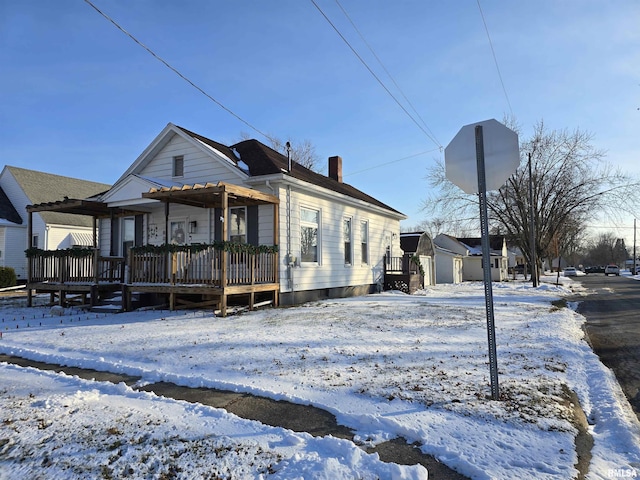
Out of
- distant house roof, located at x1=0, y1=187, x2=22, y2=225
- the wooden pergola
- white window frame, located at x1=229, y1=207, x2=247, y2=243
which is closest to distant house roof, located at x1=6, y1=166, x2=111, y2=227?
distant house roof, located at x1=0, y1=187, x2=22, y2=225

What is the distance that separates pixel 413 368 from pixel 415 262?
1492 cm

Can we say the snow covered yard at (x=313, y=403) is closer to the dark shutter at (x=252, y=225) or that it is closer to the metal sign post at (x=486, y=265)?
the metal sign post at (x=486, y=265)

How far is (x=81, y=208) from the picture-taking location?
44.3 feet

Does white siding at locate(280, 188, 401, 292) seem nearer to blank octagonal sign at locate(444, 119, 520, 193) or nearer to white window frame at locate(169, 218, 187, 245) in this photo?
white window frame at locate(169, 218, 187, 245)

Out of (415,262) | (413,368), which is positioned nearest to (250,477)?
(413,368)

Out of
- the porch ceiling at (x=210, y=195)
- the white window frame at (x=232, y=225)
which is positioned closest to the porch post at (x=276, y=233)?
the porch ceiling at (x=210, y=195)

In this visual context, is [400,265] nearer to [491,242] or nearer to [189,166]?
[189,166]

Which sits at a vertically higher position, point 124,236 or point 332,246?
point 124,236

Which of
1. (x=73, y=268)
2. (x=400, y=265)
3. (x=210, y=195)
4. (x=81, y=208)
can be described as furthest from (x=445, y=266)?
(x=73, y=268)

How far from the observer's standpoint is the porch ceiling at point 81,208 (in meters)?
12.5

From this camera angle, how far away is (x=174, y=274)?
10547 millimetres

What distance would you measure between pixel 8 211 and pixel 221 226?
19.1 m

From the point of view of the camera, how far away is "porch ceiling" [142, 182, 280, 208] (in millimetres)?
10007

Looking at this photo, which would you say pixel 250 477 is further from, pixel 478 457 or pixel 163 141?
pixel 163 141
